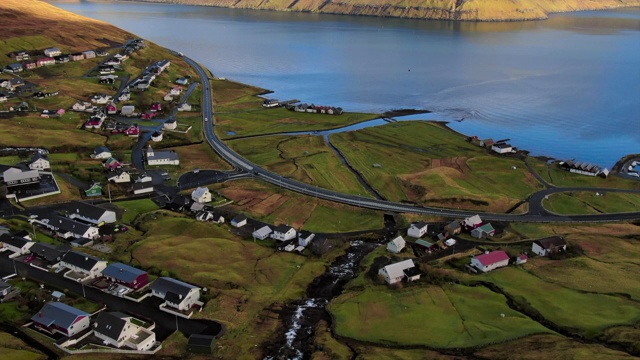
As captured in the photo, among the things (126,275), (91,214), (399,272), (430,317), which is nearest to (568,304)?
(430,317)

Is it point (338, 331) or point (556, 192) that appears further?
point (556, 192)

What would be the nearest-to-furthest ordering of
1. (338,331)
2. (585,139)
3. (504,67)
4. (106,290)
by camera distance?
(338,331) < (106,290) < (585,139) < (504,67)

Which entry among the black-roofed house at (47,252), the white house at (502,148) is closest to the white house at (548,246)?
the white house at (502,148)

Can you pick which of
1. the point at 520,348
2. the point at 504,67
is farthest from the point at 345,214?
the point at 504,67

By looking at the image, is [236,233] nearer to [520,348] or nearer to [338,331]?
[338,331]

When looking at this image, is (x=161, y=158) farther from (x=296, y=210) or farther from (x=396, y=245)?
(x=396, y=245)

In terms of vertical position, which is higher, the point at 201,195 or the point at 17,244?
the point at 201,195

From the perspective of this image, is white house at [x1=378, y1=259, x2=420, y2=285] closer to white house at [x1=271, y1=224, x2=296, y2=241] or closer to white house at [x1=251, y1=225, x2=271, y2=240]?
white house at [x1=271, y1=224, x2=296, y2=241]
